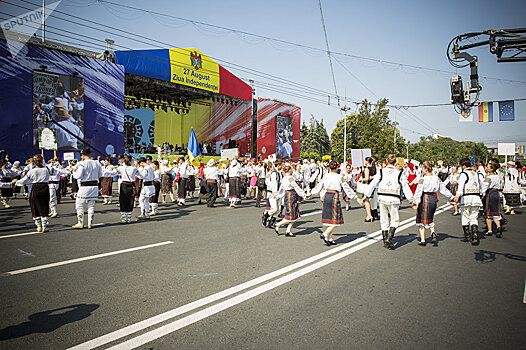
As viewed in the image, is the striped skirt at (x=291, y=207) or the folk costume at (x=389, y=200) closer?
the folk costume at (x=389, y=200)

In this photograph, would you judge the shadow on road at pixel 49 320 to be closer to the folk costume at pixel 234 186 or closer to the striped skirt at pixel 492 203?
the striped skirt at pixel 492 203

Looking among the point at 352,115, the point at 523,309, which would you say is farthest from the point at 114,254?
the point at 352,115

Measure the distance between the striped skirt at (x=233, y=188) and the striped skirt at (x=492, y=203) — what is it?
Result: 8810mm

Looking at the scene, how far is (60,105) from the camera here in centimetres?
2119

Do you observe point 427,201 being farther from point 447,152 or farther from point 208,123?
point 447,152

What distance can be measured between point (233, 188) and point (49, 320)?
1076cm

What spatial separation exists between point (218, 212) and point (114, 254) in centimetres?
623

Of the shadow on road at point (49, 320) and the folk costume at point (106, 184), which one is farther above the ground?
the folk costume at point (106, 184)

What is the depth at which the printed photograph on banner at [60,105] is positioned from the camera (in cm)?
2016

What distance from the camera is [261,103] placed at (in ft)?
118

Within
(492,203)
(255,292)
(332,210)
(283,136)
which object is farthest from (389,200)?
(283,136)

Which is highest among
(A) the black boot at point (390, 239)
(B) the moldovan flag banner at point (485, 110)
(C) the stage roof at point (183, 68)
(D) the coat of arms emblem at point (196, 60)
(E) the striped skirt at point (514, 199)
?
(D) the coat of arms emblem at point (196, 60)

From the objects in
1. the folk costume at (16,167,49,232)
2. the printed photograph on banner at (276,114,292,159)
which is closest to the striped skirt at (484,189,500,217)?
the folk costume at (16,167,49,232)

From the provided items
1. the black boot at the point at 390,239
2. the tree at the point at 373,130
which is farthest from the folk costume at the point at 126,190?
the tree at the point at 373,130
